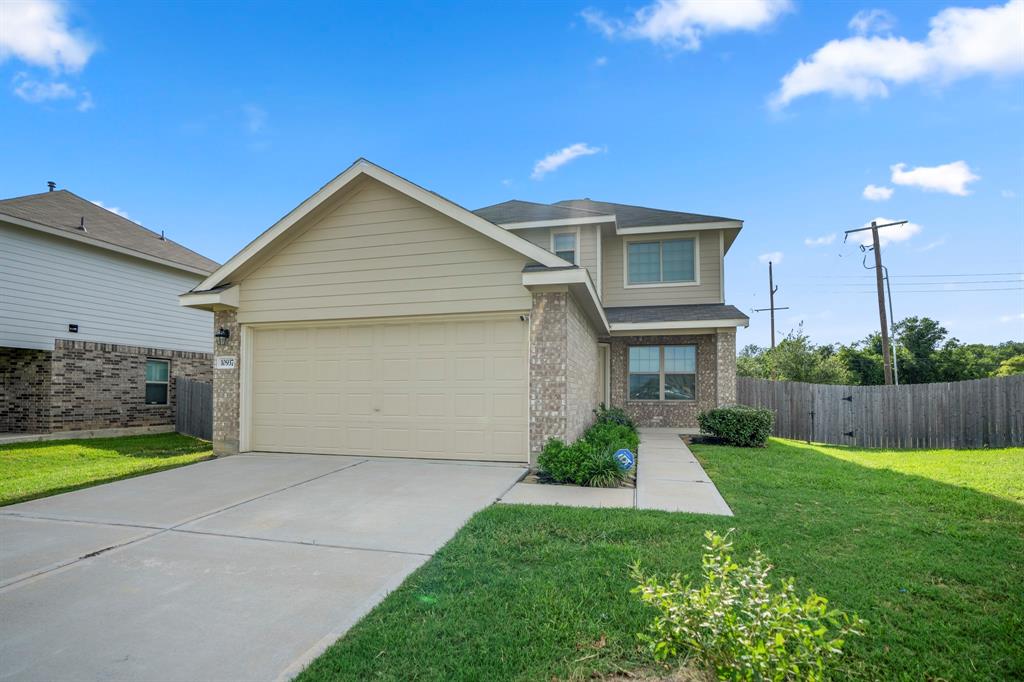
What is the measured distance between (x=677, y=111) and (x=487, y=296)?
6.74 metres

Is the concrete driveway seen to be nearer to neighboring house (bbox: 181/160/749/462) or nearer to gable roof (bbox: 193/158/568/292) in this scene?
neighboring house (bbox: 181/160/749/462)

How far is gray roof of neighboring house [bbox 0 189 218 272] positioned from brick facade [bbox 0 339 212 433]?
2912mm

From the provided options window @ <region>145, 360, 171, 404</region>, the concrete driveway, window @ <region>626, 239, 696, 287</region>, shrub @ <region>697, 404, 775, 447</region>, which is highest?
window @ <region>626, 239, 696, 287</region>

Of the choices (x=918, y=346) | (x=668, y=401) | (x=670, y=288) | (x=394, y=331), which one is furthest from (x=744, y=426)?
(x=918, y=346)

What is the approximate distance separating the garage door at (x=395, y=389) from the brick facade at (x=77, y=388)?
7.11 meters

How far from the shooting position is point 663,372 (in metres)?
14.3

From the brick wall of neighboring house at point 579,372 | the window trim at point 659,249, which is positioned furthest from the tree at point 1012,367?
the brick wall of neighboring house at point 579,372

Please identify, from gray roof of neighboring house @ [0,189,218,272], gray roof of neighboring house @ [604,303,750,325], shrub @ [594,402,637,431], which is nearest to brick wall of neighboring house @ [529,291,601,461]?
shrub @ [594,402,637,431]

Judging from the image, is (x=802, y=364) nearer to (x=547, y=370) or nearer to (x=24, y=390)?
(x=547, y=370)

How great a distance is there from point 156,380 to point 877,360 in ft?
115

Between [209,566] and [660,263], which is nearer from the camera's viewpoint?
[209,566]

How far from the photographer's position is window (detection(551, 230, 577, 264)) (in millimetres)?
13969

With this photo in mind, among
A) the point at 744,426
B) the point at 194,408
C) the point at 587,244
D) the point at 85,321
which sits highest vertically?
the point at 587,244

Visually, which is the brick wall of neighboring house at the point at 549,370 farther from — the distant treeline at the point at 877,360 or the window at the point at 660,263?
the distant treeline at the point at 877,360
